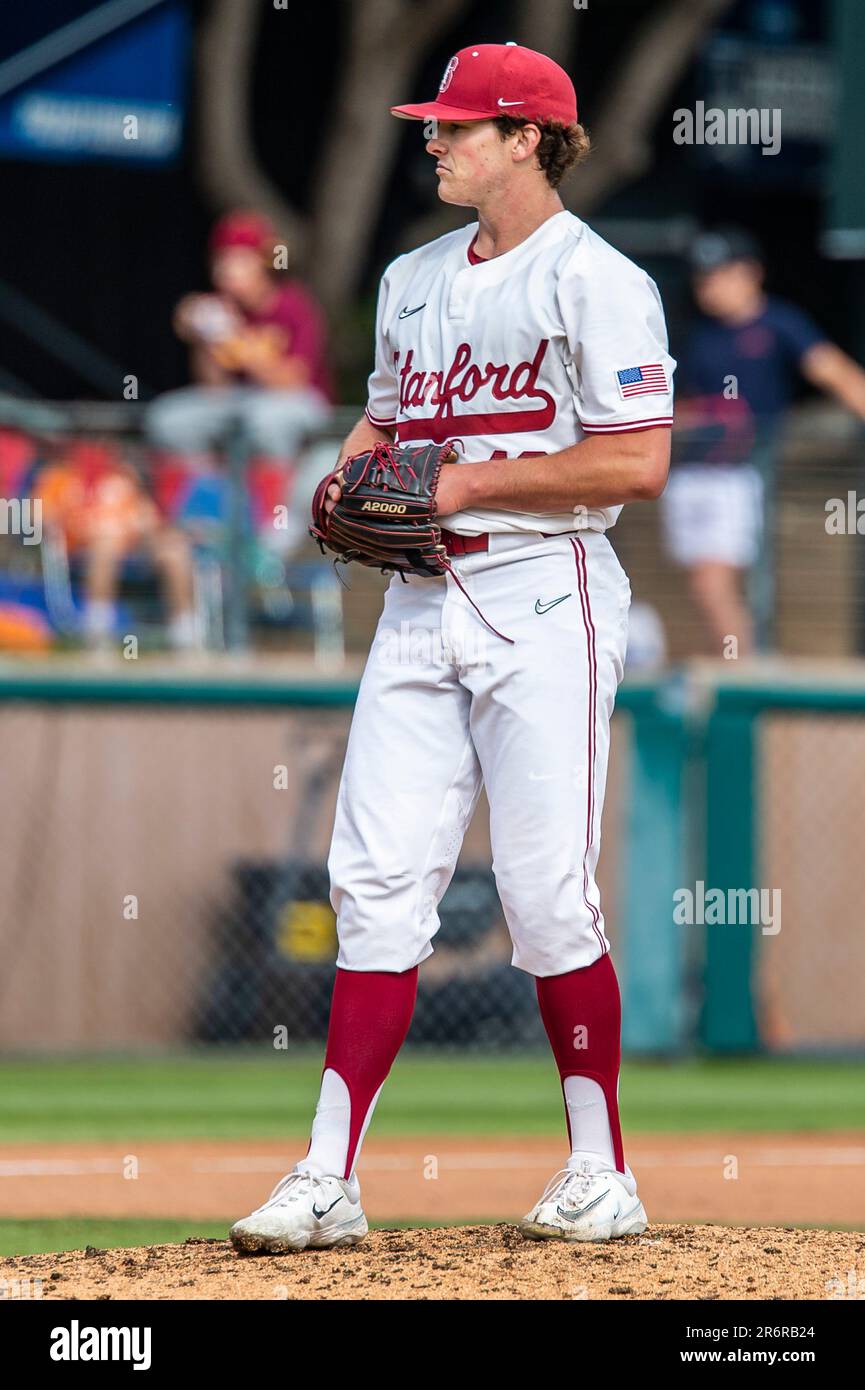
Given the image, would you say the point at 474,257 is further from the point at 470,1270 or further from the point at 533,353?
the point at 470,1270

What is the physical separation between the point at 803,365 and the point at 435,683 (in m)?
6.35

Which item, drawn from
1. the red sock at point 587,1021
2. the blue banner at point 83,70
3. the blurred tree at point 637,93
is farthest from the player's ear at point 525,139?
the blurred tree at point 637,93

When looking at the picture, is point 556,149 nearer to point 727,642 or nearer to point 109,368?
point 727,642

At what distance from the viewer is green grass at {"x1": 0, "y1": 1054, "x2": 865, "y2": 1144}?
7.40 m

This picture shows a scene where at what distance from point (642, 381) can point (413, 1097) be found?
4740 millimetres

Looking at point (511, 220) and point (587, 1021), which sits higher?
point (511, 220)

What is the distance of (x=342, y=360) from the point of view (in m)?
13.5

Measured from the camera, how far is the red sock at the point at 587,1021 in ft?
13.7

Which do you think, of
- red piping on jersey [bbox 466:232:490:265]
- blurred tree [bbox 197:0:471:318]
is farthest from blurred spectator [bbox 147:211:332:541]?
red piping on jersey [bbox 466:232:490:265]

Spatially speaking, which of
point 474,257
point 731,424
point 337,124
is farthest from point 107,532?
point 474,257

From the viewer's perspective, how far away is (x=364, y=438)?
14.7 ft

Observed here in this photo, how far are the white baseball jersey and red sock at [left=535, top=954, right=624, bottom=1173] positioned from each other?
2.81ft
